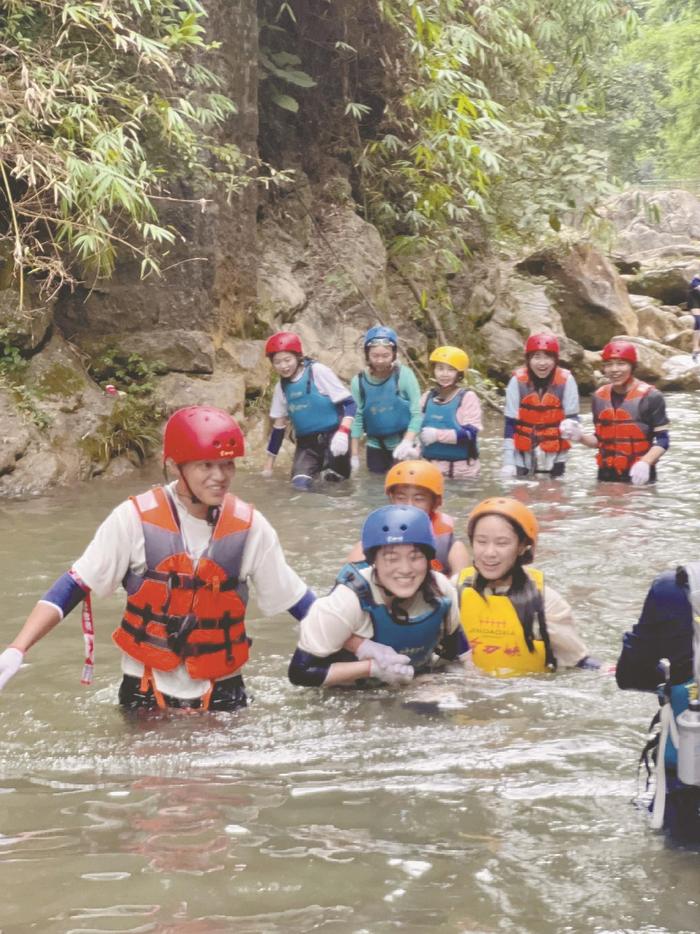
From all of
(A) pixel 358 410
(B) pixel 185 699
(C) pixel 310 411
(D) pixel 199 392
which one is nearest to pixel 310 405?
(C) pixel 310 411

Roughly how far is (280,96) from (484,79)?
340 cm

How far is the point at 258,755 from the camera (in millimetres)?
4676

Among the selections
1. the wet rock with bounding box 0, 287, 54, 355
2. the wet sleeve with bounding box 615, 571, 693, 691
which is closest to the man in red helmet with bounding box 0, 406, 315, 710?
the wet sleeve with bounding box 615, 571, 693, 691

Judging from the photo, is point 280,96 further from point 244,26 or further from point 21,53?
point 21,53

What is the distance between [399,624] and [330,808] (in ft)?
3.84

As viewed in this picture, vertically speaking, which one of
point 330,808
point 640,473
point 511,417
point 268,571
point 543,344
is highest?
point 543,344

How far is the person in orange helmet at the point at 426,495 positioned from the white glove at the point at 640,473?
15.1ft

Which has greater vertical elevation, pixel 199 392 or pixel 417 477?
pixel 199 392

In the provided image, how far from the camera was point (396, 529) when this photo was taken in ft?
16.2

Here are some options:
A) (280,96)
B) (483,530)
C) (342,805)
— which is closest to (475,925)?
(342,805)

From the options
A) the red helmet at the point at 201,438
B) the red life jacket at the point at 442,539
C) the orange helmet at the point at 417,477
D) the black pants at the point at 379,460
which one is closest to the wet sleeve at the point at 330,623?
the red helmet at the point at 201,438

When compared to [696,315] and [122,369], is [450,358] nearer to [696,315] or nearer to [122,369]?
[122,369]

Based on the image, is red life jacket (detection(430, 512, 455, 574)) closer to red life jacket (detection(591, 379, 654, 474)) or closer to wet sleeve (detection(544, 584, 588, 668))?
wet sleeve (detection(544, 584, 588, 668))

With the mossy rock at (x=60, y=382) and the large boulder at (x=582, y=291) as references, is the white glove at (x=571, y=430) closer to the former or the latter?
the mossy rock at (x=60, y=382)
